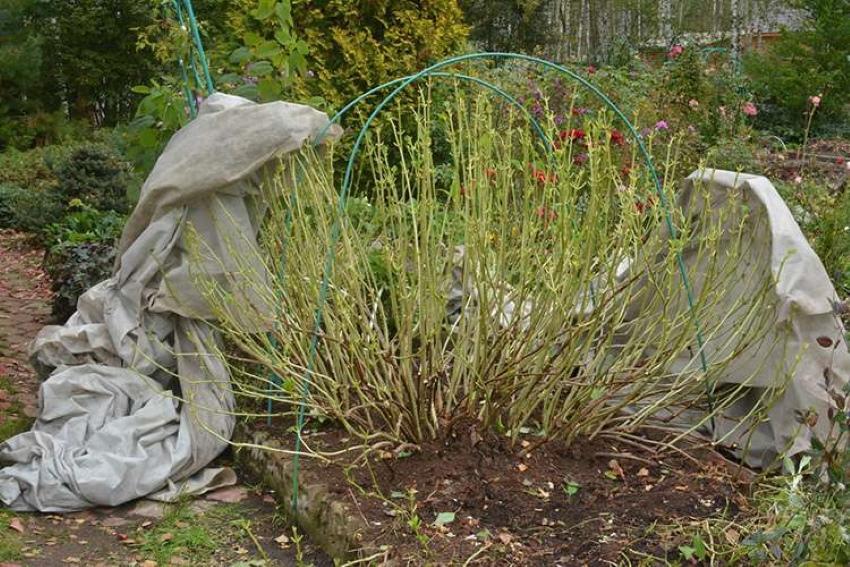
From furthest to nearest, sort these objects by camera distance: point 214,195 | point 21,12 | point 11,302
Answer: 1. point 21,12
2. point 11,302
3. point 214,195

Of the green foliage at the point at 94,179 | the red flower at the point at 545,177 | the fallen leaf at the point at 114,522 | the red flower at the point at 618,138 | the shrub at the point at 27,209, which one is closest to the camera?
the red flower at the point at 545,177

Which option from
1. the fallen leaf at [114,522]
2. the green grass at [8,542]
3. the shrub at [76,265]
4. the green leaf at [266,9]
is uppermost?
the green leaf at [266,9]

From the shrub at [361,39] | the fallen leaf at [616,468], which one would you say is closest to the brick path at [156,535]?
the fallen leaf at [616,468]

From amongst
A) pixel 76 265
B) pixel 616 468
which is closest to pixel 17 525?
pixel 616 468

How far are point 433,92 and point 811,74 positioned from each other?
694 centimetres

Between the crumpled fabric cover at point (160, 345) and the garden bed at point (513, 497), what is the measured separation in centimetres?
49

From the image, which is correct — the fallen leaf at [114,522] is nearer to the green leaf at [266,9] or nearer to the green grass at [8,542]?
the green grass at [8,542]

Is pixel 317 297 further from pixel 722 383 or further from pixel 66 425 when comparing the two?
pixel 722 383

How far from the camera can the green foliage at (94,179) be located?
875 cm

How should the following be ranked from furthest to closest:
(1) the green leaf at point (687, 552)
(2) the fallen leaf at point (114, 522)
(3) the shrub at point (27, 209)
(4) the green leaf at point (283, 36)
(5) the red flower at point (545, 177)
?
1. (3) the shrub at point (27, 209)
2. (4) the green leaf at point (283, 36)
3. (2) the fallen leaf at point (114, 522)
4. (5) the red flower at point (545, 177)
5. (1) the green leaf at point (687, 552)

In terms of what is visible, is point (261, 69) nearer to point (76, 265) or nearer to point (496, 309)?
point (76, 265)

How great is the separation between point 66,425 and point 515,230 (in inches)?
77.7

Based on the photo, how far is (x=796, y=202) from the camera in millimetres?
5984


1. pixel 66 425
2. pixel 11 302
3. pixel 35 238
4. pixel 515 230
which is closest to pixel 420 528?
pixel 515 230
